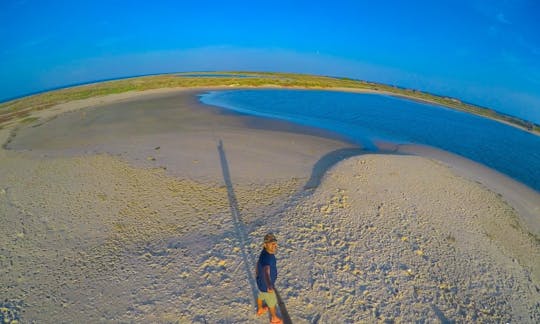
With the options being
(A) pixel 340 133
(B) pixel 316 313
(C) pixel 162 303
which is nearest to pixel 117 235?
(C) pixel 162 303

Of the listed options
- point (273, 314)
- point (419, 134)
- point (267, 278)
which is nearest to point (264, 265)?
point (267, 278)

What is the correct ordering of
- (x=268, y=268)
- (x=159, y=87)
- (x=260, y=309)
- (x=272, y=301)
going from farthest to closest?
(x=159, y=87) < (x=260, y=309) < (x=272, y=301) < (x=268, y=268)

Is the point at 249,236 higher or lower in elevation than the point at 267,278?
lower

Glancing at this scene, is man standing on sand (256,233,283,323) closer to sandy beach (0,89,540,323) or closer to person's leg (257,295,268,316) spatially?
person's leg (257,295,268,316)

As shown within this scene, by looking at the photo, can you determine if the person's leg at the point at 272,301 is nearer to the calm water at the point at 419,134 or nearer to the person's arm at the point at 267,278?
the person's arm at the point at 267,278

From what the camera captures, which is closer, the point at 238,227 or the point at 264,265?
the point at 264,265

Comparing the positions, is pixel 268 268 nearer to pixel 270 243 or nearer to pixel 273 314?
pixel 270 243

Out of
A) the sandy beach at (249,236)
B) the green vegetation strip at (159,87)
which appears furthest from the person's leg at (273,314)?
the green vegetation strip at (159,87)

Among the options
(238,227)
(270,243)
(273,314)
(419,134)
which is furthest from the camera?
(419,134)
